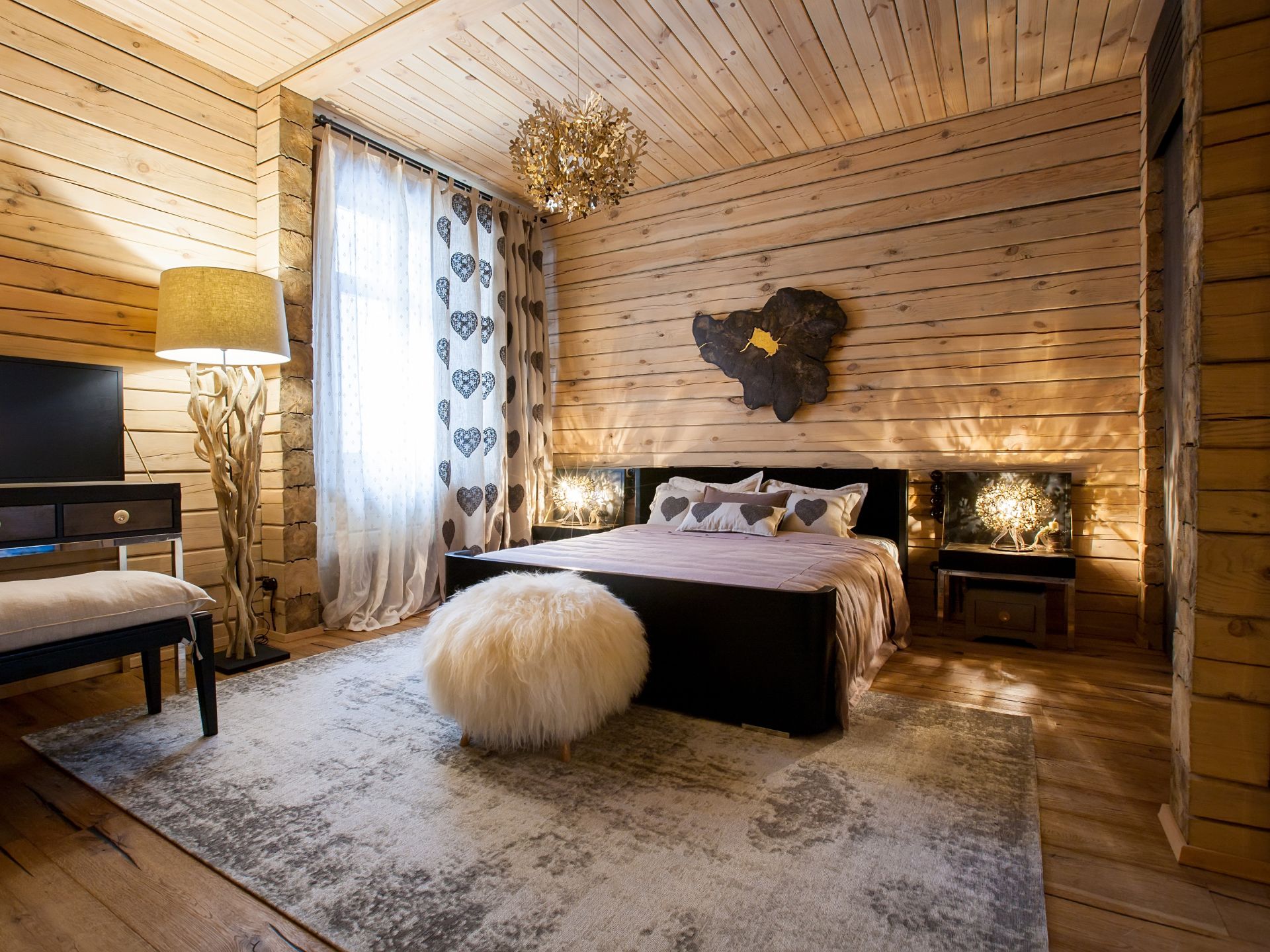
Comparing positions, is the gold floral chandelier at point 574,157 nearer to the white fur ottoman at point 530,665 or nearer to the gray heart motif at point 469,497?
the white fur ottoman at point 530,665

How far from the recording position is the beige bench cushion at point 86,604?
5.93 ft

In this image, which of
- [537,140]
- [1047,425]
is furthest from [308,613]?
[1047,425]

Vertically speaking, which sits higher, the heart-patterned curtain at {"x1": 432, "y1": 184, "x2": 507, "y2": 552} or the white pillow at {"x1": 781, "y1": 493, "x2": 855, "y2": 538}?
the heart-patterned curtain at {"x1": 432, "y1": 184, "x2": 507, "y2": 552}

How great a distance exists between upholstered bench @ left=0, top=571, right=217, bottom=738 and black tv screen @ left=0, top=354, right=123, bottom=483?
76cm

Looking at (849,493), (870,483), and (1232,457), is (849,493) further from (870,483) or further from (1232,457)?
(1232,457)

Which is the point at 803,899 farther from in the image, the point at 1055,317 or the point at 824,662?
the point at 1055,317

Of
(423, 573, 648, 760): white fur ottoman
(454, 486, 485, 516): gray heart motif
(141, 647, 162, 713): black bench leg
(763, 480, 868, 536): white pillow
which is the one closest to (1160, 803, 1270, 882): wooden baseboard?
(423, 573, 648, 760): white fur ottoman

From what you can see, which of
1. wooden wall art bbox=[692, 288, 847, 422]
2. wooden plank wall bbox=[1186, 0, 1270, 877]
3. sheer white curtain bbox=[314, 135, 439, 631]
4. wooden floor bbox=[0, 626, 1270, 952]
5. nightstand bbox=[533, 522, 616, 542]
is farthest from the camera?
nightstand bbox=[533, 522, 616, 542]

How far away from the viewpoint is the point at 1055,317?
3.56 m

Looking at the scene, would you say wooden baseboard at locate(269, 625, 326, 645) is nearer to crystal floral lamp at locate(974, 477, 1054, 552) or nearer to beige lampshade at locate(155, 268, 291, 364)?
beige lampshade at locate(155, 268, 291, 364)

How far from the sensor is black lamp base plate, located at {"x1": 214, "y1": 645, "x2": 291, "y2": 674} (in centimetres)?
292

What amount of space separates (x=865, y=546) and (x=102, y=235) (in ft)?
12.4

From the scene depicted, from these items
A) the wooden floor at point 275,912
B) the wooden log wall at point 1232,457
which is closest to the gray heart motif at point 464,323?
the wooden floor at point 275,912

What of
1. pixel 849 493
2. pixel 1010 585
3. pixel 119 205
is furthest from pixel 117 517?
pixel 1010 585
